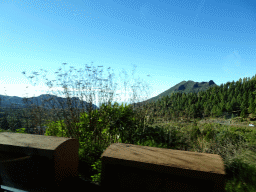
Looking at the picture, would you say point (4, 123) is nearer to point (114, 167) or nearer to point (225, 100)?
point (114, 167)

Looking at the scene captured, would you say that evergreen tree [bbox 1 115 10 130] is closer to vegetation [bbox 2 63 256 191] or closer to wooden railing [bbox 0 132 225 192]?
vegetation [bbox 2 63 256 191]

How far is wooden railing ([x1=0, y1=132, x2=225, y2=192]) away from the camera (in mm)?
1484

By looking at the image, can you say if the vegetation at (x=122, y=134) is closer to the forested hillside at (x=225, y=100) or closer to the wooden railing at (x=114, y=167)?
the wooden railing at (x=114, y=167)

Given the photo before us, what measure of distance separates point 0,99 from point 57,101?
1609mm

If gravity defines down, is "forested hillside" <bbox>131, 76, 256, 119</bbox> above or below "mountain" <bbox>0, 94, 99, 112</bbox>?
above

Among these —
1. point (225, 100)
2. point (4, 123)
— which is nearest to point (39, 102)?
point (4, 123)

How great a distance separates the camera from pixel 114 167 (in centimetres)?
167

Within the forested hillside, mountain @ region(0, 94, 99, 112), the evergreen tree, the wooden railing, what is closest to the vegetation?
mountain @ region(0, 94, 99, 112)

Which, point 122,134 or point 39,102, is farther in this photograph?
point 39,102

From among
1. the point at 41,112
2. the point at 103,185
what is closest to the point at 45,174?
the point at 103,185

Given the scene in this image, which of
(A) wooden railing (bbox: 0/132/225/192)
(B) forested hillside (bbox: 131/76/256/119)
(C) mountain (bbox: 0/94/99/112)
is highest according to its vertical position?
(B) forested hillside (bbox: 131/76/256/119)

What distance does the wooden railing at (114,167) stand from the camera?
1.48 m

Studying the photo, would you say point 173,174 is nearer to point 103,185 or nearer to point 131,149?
point 131,149

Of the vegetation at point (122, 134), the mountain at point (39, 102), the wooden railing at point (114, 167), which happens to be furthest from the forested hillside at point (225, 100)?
the wooden railing at point (114, 167)
